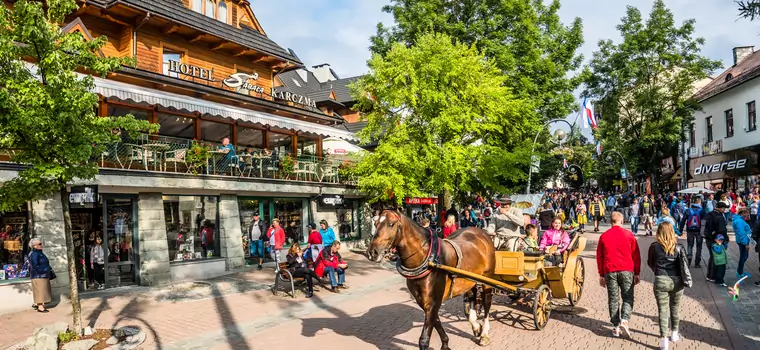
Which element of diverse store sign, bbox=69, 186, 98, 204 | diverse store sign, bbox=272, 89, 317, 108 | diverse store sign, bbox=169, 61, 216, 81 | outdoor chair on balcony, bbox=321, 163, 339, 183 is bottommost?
diverse store sign, bbox=69, 186, 98, 204

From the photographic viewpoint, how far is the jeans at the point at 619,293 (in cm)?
797

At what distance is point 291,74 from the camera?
4172 centimetres

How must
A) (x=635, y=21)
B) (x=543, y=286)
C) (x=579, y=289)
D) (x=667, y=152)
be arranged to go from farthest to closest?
(x=667, y=152) → (x=635, y=21) → (x=579, y=289) → (x=543, y=286)

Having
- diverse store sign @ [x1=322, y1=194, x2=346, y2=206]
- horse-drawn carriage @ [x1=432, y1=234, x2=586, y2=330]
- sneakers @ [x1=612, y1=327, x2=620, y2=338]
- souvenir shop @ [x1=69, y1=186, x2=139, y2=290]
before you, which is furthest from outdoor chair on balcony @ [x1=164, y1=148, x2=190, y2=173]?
sneakers @ [x1=612, y1=327, x2=620, y2=338]

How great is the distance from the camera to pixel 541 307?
8789 mm

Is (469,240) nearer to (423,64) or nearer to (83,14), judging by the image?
(423,64)

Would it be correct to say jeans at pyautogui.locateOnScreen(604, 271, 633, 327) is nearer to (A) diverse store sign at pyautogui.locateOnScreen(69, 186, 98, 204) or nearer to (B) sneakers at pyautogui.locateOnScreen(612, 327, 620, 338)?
(B) sneakers at pyautogui.locateOnScreen(612, 327, 620, 338)

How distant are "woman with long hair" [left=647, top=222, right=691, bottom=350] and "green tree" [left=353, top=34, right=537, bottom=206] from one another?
38.7 ft

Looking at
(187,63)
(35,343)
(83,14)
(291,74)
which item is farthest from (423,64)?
(291,74)

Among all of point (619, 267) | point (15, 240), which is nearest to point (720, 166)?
point (619, 267)

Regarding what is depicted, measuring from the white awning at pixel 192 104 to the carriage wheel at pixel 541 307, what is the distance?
11448mm

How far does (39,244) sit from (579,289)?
1186 cm

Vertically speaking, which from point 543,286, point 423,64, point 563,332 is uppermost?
point 423,64

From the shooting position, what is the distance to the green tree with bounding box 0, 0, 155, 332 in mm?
8156
